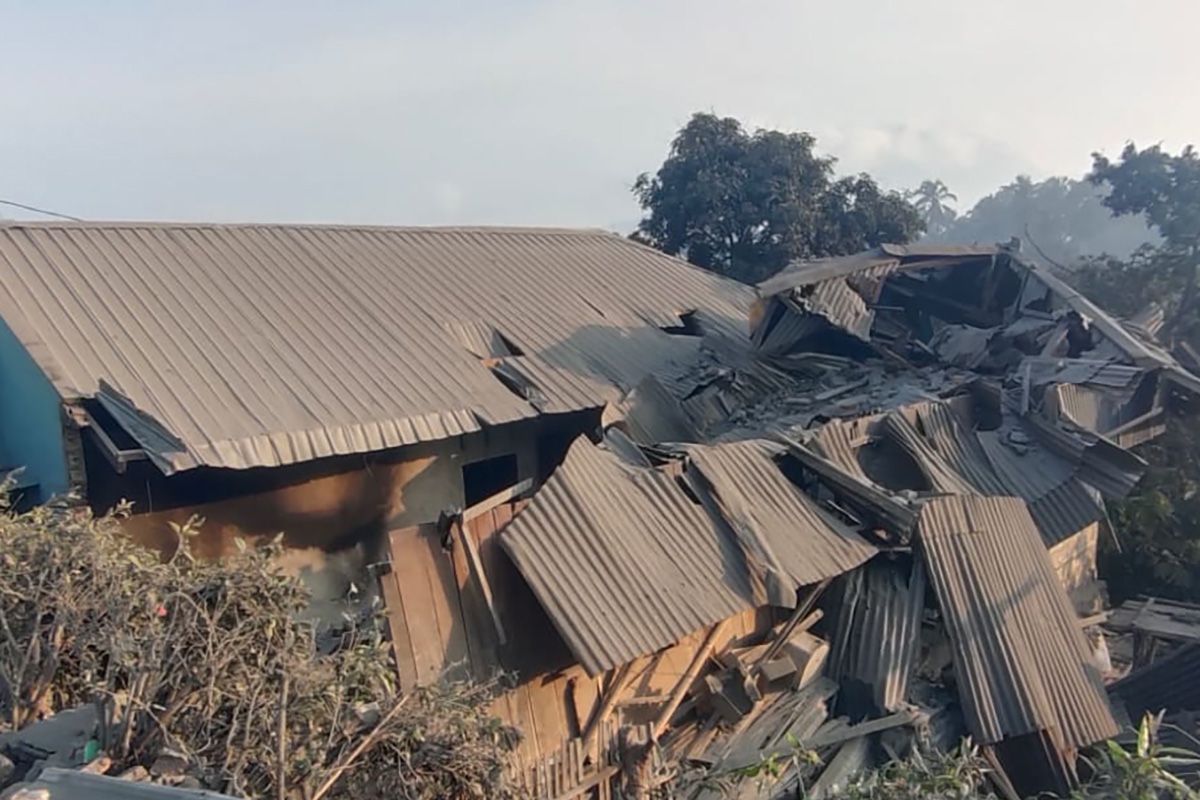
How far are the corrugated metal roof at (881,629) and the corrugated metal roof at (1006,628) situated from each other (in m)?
0.27

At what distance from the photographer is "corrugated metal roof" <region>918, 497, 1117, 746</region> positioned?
7508 mm

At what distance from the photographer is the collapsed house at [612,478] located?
256 inches

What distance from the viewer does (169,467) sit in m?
6.97

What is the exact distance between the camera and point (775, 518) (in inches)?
305

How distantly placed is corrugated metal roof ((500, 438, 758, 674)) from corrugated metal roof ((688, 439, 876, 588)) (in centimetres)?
25

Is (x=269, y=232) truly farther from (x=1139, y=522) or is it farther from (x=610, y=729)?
(x=1139, y=522)

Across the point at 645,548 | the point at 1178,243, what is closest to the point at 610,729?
the point at 645,548

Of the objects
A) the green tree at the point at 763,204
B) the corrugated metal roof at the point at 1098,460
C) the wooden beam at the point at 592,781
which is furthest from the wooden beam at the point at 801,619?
the green tree at the point at 763,204

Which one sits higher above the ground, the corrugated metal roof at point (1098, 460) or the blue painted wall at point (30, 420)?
the blue painted wall at point (30, 420)

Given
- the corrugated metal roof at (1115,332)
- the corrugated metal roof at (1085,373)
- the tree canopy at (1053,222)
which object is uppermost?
the tree canopy at (1053,222)

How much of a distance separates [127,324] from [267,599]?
5.05 m

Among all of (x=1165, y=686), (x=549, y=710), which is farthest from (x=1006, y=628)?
(x=549, y=710)

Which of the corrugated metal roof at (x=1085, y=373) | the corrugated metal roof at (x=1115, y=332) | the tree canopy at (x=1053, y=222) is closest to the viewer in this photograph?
the corrugated metal roof at (x=1085, y=373)

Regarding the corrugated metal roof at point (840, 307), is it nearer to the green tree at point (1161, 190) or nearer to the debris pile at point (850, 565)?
the debris pile at point (850, 565)
